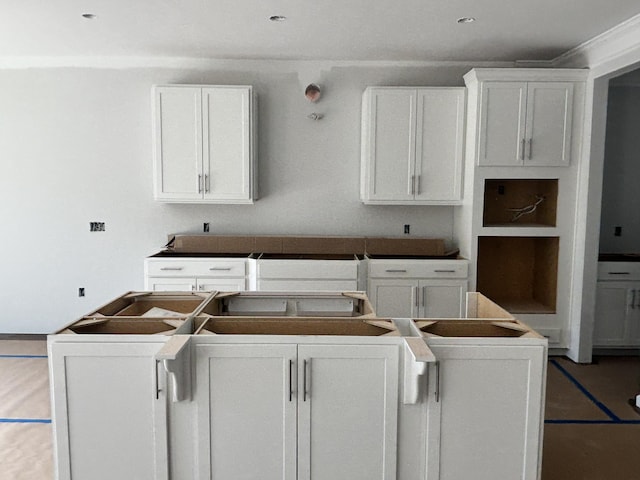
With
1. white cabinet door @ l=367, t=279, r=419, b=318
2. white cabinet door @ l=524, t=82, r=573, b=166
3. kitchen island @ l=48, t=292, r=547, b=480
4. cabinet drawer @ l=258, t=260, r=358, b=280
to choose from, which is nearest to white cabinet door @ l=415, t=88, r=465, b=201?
white cabinet door @ l=524, t=82, r=573, b=166

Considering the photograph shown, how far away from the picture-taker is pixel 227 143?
464cm

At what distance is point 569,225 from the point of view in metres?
4.49

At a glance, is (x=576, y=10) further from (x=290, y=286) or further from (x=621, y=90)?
(x=290, y=286)

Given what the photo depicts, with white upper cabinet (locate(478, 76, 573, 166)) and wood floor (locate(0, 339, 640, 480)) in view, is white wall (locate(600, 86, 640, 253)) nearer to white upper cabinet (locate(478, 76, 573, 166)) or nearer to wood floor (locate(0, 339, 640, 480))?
white upper cabinet (locate(478, 76, 573, 166))

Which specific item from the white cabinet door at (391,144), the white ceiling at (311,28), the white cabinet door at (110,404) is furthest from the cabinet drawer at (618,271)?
the white cabinet door at (110,404)

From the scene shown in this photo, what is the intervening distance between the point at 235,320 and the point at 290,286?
2051mm

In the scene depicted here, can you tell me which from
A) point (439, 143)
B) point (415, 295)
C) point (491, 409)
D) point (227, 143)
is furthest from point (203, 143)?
point (491, 409)

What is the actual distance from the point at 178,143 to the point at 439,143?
2221mm

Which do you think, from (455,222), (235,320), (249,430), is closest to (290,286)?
(455,222)

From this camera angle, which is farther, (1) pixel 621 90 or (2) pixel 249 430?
(1) pixel 621 90

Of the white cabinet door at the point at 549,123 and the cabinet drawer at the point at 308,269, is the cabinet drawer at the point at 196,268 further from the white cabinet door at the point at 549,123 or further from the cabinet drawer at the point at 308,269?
the white cabinet door at the point at 549,123

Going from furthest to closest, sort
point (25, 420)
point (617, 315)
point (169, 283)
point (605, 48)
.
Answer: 1. point (617, 315)
2. point (169, 283)
3. point (605, 48)
4. point (25, 420)

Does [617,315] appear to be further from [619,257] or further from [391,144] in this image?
[391,144]

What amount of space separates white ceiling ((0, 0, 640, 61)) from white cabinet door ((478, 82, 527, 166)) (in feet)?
1.21
